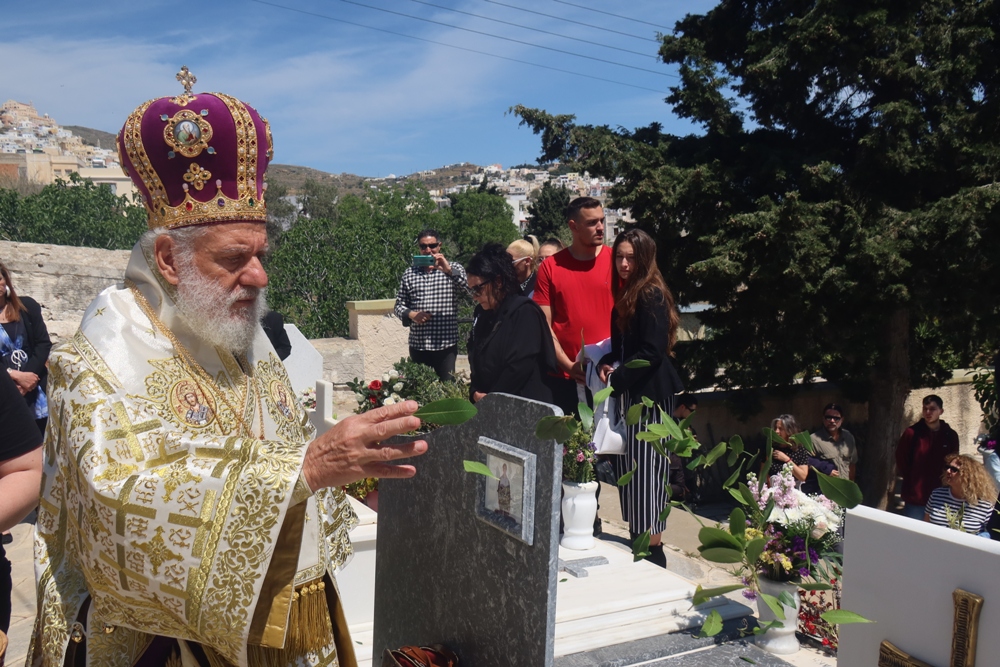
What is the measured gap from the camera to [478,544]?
2.34m

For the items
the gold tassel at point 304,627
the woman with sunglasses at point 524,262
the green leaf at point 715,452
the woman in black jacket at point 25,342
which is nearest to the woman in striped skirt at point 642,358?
the woman with sunglasses at point 524,262

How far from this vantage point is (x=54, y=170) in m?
69.6

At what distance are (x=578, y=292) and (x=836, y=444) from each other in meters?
4.06

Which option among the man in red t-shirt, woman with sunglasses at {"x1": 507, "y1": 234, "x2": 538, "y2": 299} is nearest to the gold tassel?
the man in red t-shirt

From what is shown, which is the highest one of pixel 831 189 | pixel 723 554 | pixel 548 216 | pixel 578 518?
pixel 548 216

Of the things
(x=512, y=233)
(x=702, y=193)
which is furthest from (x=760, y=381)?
(x=512, y=233)

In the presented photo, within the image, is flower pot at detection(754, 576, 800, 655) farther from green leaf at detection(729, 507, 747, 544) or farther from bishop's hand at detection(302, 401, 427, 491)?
bishop's hand at detection(302, 401, 427, 491)

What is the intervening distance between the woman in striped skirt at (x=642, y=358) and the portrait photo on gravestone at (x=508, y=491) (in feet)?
6.13

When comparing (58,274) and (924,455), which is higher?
(58,274)

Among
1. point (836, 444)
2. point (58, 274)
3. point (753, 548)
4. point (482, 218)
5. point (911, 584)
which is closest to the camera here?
point (753, 548)

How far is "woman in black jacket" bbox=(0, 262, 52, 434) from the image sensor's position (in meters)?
5.07

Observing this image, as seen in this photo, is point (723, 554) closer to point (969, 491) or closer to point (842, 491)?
point (842, 491)

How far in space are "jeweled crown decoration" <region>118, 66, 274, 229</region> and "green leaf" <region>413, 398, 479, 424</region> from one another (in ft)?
2.22

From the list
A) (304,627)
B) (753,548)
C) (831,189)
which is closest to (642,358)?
(753,548)
